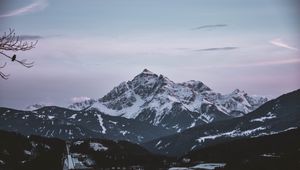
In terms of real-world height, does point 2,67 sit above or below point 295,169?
above

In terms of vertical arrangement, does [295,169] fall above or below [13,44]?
below

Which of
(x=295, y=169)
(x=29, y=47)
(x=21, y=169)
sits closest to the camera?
(x=29, y=47)

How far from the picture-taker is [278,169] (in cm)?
19900

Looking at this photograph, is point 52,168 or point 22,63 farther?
point 52,168

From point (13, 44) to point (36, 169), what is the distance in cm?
19167

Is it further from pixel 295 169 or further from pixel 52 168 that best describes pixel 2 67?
pixel 52 168

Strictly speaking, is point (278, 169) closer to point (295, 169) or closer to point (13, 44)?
point (295, 169)

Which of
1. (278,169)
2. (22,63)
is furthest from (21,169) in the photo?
(22,63)

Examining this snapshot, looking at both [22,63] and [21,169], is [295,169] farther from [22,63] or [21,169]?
[22,63]

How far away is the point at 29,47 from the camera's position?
13.8 meters

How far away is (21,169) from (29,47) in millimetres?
192988

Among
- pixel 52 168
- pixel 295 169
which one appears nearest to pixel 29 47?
pixel 295 169

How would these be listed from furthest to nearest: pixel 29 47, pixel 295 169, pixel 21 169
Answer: pixel 21 169, pixel 295 169, pixel 29 47

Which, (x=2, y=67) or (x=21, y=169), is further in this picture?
(x=21, y=169)
